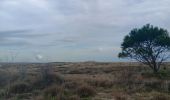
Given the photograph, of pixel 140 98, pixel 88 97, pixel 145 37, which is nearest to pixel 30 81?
pixel 88 97

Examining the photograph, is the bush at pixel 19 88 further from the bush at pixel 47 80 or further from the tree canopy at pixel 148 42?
the tree canopy at pixel 148 42

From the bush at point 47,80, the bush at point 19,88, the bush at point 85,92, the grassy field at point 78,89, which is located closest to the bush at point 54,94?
the grassy field at point 78,89

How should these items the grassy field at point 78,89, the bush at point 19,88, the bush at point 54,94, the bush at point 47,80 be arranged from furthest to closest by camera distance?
the bush at point 47,80 < the bush at point 19,88 < the grassy field at point 78,89 < the bush at point 54,94

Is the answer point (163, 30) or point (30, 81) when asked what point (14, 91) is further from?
point (163, 30)

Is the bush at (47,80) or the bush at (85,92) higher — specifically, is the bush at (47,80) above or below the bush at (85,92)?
above

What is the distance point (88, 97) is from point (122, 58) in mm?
29599

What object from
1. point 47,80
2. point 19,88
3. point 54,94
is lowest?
point 54,94

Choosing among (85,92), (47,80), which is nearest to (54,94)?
(85,92)

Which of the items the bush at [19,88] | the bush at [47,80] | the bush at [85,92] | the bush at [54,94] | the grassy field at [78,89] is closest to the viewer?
the bush at [54,94]

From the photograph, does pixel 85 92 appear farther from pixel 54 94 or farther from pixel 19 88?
pixel 19 88

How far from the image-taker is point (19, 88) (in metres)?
Answer: 26.8

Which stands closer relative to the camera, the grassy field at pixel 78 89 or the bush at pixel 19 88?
the grassy field at pixel 78 89

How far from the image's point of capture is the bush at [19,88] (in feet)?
85.8

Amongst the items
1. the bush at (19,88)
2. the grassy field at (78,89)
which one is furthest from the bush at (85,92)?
the bush at (19,88)
